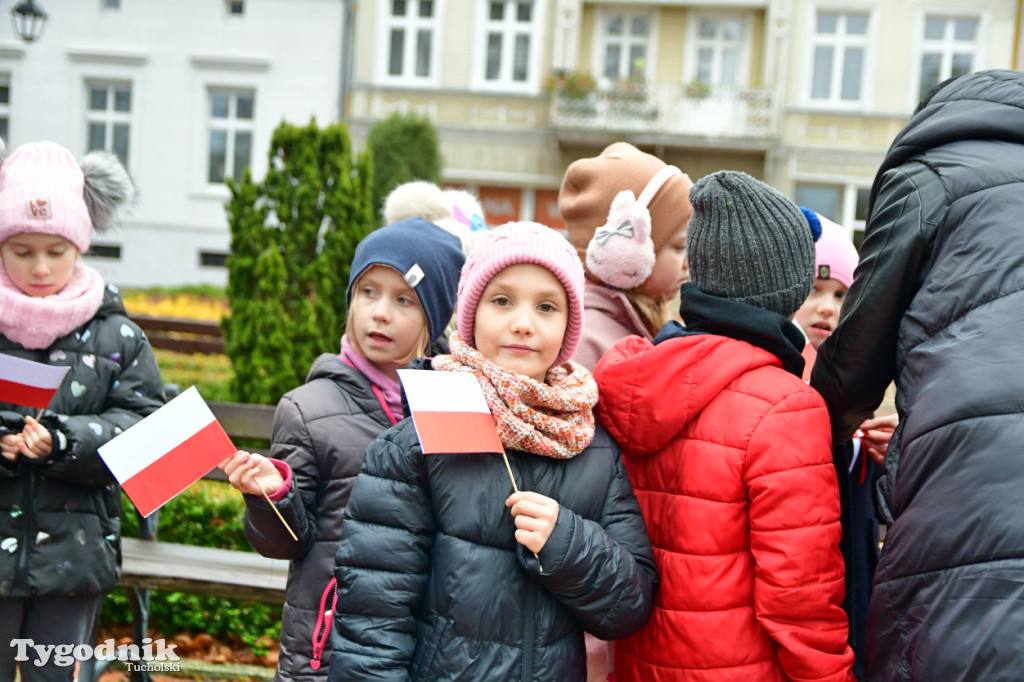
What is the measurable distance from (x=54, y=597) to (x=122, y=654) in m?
0.91

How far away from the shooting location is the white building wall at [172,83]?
17781mm

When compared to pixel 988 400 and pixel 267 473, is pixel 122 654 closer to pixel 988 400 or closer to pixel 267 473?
pixel 267 473

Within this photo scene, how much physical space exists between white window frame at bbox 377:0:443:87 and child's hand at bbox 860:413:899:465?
1690 centimetres

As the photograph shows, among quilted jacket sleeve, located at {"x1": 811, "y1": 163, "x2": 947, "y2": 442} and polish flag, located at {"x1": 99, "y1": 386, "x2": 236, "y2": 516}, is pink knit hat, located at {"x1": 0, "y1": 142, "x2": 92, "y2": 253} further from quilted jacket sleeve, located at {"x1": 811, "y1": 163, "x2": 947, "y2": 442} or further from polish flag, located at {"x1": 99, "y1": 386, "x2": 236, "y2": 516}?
quilted jacket sleeve, located at {"x1": 811, "y1": 163, "x2": 947, "y2": 442}

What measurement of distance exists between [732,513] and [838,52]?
60.2ft

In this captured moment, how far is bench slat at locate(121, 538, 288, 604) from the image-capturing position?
348 cm

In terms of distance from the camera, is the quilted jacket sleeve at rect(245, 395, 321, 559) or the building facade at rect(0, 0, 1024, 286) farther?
the building facade at rect(0, 0, 1024, 286)

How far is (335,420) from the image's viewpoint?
7.53ft

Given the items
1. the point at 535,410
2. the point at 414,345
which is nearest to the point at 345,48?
the point at 414,345

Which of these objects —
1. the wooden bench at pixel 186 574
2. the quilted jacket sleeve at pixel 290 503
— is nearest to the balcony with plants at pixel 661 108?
the wooden bench at pixel 186 574

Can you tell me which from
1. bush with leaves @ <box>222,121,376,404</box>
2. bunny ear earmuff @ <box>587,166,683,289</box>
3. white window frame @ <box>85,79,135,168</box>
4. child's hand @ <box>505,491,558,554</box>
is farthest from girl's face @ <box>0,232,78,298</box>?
white window frame @ <box>85,79,135,168</box>

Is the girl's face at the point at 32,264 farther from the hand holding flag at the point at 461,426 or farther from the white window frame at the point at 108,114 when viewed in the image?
the white window frame at the point at 108,114

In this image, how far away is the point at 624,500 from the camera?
1865mm

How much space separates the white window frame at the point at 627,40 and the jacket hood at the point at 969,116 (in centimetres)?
1724
